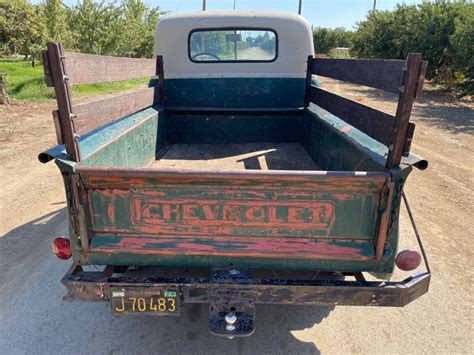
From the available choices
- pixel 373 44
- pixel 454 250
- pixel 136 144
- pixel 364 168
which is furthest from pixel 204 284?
pixel 373 44

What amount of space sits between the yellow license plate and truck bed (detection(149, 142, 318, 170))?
5.76 feet

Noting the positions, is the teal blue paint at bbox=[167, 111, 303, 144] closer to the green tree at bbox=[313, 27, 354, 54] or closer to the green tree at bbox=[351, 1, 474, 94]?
the green tree at bbox=[351, 1, 474, 94]

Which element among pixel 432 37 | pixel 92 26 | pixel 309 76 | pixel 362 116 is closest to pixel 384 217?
pixel 362 116

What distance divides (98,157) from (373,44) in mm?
22413

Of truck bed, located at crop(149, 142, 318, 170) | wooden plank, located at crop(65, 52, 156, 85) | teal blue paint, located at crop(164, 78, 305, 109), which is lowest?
truck bed, located at crop(149, 142, 318, 170)

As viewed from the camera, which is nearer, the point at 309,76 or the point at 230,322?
the point at 230,322

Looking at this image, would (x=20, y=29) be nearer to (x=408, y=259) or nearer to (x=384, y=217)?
(x=384, y=217)

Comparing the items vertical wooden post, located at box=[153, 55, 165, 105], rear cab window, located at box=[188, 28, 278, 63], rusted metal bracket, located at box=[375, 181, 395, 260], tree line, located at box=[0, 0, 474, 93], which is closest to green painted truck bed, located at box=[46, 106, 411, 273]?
rusted metal bracket, located at box=[375, 181, 395, 260]

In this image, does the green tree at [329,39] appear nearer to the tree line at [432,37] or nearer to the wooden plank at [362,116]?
the tree line at [432,37]

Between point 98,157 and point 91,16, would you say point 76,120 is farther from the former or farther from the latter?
point 91,16

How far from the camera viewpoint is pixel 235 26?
422 centimetres

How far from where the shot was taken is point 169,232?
2.00 m

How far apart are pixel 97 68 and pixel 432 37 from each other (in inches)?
672

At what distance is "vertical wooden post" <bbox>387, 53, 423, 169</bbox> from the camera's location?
1690 mm
